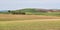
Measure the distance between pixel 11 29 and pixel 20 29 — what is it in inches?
27.8

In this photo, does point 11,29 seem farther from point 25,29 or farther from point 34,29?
point 34,29

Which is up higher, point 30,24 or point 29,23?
point 30,24

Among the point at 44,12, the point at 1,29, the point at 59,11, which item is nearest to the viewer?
the point at 1,29

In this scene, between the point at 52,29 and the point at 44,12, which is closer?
the point at 52,29

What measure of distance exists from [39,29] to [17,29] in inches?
69.0

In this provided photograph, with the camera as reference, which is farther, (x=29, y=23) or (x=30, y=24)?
(x=29, y=23)

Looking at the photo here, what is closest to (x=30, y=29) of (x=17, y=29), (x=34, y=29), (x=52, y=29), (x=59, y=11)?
(x=34, y=29)

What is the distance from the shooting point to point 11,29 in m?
10.9

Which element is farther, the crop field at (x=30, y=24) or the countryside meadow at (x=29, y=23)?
the countryside meadow at (x=29, y=23)

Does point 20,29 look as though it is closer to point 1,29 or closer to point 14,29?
point 14,29

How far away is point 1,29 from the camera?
10852 mm

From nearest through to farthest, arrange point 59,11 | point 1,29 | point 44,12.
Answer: point 1,29 < point 59,11 < point 44,12

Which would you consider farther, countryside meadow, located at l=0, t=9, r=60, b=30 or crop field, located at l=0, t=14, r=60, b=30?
countryside meadow, located at l=0, t=9, r=60, b=30

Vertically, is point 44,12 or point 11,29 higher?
point 11,29
